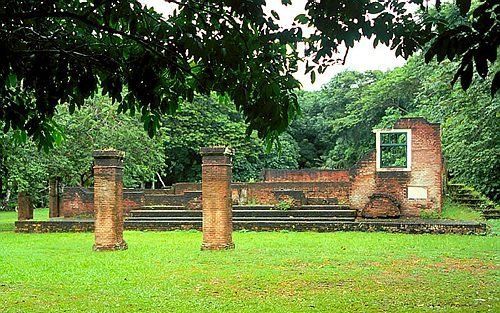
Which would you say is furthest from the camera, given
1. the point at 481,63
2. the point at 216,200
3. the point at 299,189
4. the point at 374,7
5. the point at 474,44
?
the point at 299,189

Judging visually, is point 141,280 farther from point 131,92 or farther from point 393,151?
point 393,151

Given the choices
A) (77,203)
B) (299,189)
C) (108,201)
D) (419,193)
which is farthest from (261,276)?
(77,203)

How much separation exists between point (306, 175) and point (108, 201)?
18491 mm

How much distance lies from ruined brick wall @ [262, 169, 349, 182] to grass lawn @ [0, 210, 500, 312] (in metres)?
14.8

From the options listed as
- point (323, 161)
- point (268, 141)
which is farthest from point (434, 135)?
point (323, 161)

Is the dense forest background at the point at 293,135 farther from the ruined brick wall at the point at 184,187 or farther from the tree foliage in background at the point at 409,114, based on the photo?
the ruined brick wall at the point at 184,187

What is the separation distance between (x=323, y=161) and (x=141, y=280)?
42664mm

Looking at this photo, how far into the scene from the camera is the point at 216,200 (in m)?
14.7

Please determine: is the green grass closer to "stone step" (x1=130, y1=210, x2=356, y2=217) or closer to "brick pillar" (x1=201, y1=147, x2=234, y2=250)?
"stone step" (x1=130, y1=210, x2=356, y2=217)

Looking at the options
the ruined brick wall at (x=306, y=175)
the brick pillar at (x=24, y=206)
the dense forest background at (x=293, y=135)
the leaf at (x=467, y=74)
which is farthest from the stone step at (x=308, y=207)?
the leaf at (x=467, y=74)

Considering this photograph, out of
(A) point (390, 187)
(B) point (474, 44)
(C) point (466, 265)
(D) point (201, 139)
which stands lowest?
(C) point (466, 265)

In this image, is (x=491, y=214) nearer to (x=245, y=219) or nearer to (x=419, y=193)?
(x=419, y=193)

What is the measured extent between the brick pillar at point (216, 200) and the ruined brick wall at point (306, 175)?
17.8 m

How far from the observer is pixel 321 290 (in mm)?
9312
